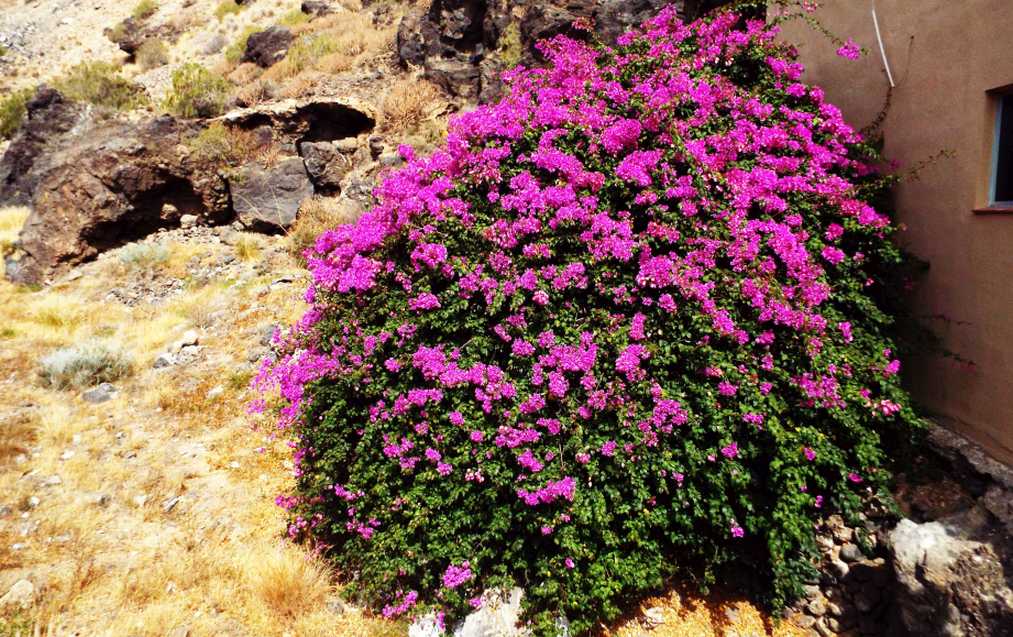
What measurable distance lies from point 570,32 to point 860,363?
9.28 metres

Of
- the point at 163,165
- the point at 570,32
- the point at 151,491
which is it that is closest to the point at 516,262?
the point at 151,491

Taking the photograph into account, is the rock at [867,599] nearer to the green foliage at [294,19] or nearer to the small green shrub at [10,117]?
the small green shrub at [10,117]

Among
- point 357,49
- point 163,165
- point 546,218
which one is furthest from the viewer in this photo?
point 357,49

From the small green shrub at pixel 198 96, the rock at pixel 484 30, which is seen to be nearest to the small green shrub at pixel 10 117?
the small green shrub at pixel 198 96

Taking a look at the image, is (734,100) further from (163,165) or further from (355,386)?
(163,165)

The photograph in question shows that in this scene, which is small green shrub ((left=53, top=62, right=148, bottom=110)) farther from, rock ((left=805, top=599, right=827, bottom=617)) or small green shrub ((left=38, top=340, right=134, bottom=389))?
rock ((left=805, top=599, right=827, bottom=617))

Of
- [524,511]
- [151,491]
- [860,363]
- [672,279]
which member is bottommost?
[151,491]

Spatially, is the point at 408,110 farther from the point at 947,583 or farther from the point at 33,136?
the point at 947,583

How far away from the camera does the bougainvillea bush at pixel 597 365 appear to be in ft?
11.7

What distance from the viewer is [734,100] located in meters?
4.67

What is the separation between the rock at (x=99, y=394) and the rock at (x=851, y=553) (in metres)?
8.09

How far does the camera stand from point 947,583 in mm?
3287

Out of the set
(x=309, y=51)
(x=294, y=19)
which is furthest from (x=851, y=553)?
(x=294, y=19)

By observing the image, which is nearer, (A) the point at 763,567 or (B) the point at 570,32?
(A) the point at 763,567
